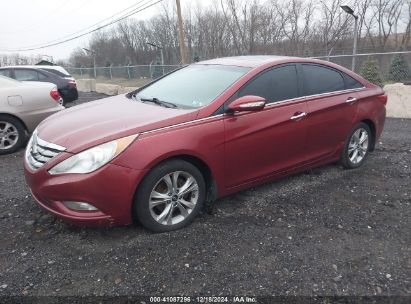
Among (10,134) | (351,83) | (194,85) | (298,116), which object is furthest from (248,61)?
(10,134)

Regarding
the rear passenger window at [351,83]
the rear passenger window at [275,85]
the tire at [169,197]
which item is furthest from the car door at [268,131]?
the rear passenger window at [351,83]

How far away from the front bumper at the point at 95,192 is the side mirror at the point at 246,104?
3.42 ft

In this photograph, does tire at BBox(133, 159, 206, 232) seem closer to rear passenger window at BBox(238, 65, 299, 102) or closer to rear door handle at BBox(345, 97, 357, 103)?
rear passenger window at BBox(238, 65, 299, 102)

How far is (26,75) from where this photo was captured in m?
10.4

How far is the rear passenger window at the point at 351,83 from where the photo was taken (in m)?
4.61

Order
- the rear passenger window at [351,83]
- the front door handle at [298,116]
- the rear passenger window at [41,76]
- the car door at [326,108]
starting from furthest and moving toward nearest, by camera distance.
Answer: the rear passenger window at [41,76]
the rear passenger window at [351,83]
the car door at [326,108]
the front door handle at [298,116]

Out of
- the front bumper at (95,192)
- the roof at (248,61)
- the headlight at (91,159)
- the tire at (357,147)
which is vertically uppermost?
the roof at (248,61)

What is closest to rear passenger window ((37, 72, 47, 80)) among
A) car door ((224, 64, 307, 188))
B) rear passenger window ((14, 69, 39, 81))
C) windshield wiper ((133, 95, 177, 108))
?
rear passenger window ((14, 69, 39, 81))

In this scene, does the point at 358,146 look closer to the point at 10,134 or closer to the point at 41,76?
the point at 10,134

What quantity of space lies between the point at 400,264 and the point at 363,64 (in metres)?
11.4

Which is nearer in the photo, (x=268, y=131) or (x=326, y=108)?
(x=268, y=131)

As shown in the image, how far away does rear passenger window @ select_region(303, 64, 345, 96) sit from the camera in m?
4.17

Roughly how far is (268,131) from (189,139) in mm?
940

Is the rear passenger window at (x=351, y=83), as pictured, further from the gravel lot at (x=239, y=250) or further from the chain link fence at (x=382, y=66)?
the chain link fence at (x=382, y=66)
